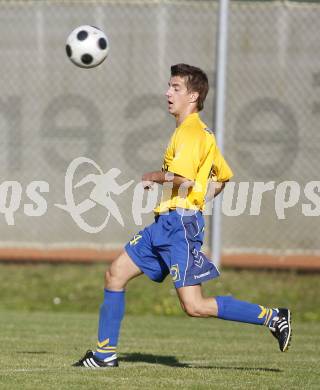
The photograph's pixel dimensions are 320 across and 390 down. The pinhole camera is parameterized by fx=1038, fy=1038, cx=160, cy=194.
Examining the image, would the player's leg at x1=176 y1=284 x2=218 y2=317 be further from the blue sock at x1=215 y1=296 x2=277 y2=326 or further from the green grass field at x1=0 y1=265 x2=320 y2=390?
the green grass field at x1=0 y1=265 x2=320 y2=390

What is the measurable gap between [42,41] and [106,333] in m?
5.53

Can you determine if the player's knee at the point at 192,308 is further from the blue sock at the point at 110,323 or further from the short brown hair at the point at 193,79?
the short brown hair at the point at 193,79

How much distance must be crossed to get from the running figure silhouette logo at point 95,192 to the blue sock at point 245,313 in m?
4.87

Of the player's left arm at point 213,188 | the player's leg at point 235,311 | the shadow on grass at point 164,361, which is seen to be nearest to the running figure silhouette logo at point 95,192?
the shadow on grass at point 164,361

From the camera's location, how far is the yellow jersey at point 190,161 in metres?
6.58

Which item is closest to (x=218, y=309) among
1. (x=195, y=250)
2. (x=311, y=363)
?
(x=195, y=250)

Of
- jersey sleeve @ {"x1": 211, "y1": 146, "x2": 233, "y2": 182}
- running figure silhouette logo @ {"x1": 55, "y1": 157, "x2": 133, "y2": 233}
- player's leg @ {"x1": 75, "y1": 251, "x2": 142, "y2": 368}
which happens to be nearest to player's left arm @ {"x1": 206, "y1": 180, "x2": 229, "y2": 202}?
jersey sleeve @ {"x1": 211, "y1": 146, "x2": 233, "y2": 182}

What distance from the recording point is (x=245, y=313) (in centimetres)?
673

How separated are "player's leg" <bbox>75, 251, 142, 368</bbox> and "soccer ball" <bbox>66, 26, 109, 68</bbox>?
6.40ft

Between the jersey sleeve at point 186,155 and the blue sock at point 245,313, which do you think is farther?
the blue sock at point 245,313

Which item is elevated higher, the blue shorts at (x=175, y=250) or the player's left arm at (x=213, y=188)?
the player's left arm at (x=213, y=188)

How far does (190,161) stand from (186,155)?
5 cm

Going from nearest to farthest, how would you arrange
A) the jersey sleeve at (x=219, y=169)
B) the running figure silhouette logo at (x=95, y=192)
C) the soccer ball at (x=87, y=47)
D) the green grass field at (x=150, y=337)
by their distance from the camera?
the green grass field at (x=150, y=337) < the jersey sleeve at (x=219, y=169) < the soccer ball at (x=87, y=47) < the running figure silhouette logo at (x=95, y=192)

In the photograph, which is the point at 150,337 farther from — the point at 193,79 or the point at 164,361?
the point at 193,79
